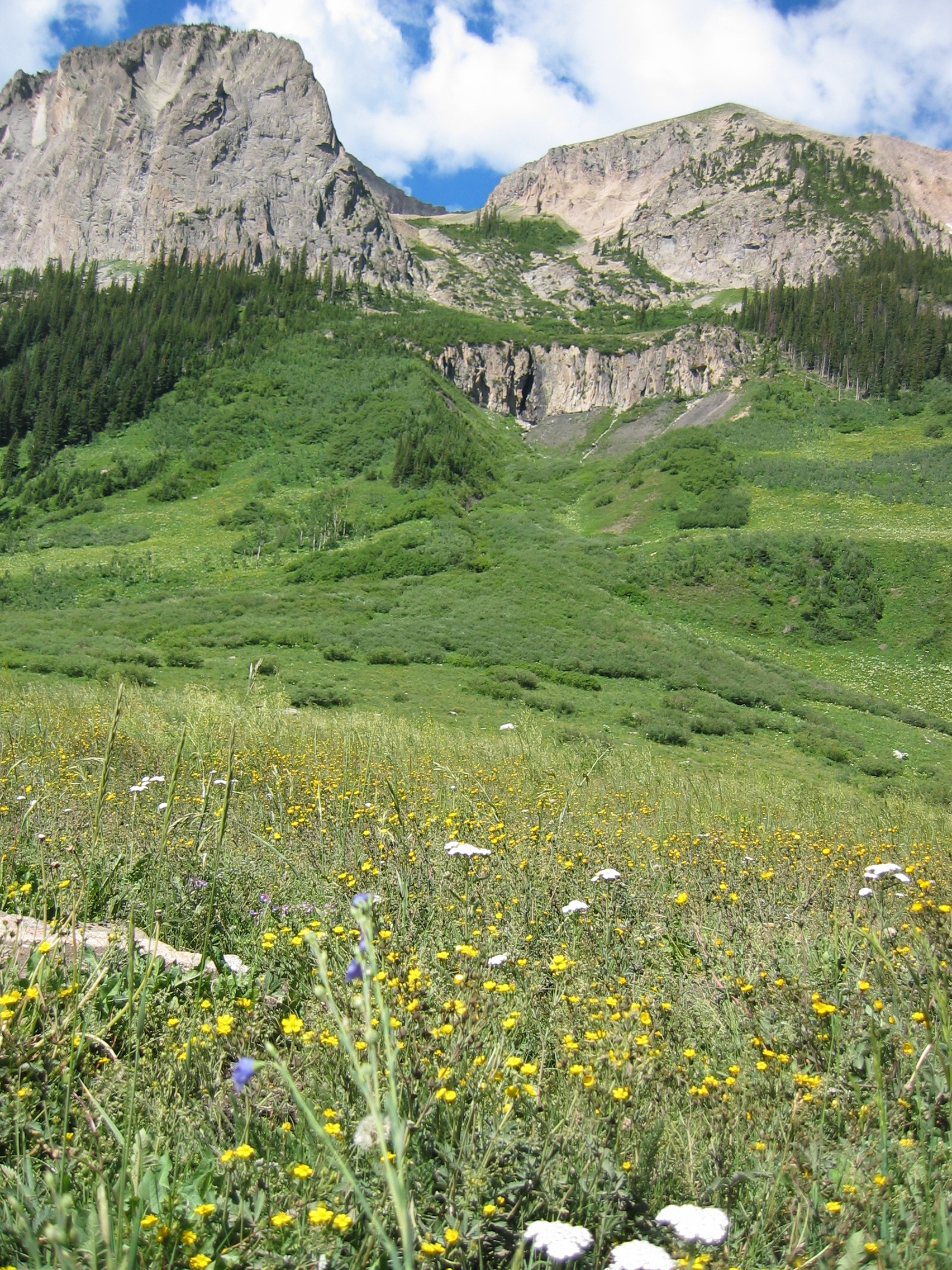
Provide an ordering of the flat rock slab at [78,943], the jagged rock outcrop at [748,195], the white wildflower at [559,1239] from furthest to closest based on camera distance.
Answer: the jagged rock outcrop at [748,195]
the flat rock slab at [78,943]
the white wildflower at [559,1239]

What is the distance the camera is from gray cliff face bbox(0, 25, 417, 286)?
110500 millimetres

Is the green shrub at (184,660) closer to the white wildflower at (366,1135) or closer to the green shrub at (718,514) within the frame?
the white wildflower at (366,1135)

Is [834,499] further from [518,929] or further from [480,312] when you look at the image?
[480,312]

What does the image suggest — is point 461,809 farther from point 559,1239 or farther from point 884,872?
point 559,1239

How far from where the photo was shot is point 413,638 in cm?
2598

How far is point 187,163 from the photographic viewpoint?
368 feet

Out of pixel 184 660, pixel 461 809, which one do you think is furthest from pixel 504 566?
pixel 461 809

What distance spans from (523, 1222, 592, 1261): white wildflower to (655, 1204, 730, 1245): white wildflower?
0.69 ft

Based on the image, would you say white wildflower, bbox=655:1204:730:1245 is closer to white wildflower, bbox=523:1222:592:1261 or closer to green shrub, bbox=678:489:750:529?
white wildflower, bbox=523:1222:592:1261

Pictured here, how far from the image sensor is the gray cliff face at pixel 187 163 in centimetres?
11050

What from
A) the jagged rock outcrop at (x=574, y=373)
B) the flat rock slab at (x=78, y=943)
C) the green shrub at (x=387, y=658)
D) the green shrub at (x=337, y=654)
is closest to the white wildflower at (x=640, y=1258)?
the flat rock slab at (x=78, y=943)

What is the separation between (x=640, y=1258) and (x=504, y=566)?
35.3m

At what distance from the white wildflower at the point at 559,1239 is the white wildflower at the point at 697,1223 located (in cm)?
21

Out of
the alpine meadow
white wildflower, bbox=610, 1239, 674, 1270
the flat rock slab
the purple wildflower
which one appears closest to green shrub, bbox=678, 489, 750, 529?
the alpine meadow
